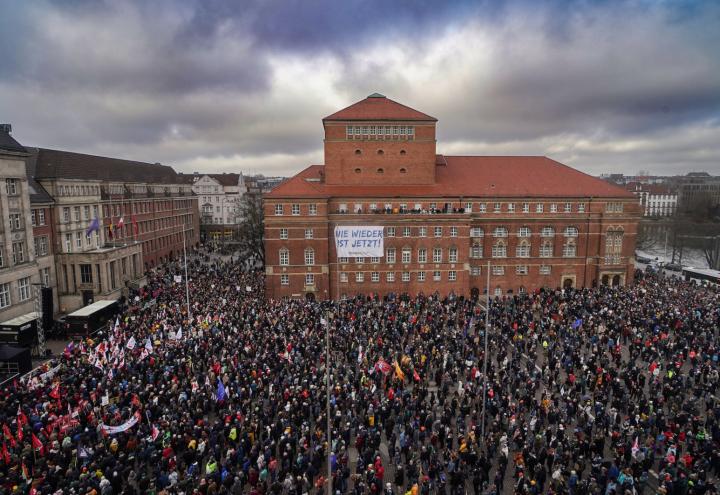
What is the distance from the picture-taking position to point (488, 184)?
4831cm

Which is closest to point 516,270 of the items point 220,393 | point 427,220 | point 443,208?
point 443,208

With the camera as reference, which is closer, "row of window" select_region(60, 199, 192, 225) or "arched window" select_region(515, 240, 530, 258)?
"row of window" select_region(60, 199, 192, 225)

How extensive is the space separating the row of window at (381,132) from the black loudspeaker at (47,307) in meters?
30.2

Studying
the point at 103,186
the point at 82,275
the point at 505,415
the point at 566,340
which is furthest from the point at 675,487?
the point at 103,186

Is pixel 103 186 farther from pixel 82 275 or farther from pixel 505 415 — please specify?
pixel 505 415

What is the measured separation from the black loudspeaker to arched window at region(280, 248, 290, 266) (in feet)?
63.3

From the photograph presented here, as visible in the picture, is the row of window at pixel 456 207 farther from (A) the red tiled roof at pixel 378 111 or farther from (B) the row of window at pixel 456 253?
(A) the red tiled roof at pixel 378 111

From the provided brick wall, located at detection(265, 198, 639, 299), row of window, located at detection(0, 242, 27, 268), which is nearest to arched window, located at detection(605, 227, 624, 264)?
brick wall, located at detection(265, 198, 639, 299)

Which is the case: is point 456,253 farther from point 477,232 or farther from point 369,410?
point 369,410

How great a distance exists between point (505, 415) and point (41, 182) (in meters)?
43.5

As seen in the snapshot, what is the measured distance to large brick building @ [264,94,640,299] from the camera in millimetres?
43812

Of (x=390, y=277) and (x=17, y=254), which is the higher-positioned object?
(x=17, y=254)

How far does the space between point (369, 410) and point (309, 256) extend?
25.5 meters

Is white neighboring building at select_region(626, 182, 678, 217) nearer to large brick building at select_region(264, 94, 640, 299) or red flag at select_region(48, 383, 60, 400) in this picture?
large brick building at select_region(264, 94, 640, 299)
